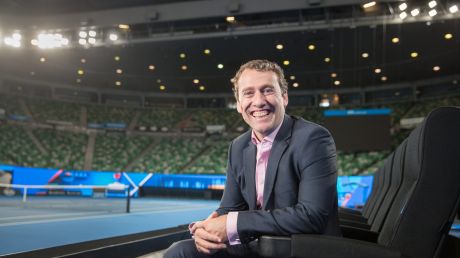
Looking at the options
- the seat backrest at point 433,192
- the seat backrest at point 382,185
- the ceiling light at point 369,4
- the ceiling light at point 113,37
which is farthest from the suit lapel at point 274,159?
the ceiling light at point 113,37

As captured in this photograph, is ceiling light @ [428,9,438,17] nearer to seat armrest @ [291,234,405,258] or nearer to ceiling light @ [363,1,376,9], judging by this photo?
ceiling light @ [363,1,376,9]

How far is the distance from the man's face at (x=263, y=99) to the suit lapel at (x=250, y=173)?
127 mm

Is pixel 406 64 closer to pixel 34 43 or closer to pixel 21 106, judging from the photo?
pixel 34 43

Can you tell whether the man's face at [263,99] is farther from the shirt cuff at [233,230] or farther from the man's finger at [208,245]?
the man's finger at [208,245]

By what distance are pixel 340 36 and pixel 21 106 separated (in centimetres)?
2097

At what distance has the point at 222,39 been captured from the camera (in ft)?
55.4

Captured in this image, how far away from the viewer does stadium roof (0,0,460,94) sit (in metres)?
14.5

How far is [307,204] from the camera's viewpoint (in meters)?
1.62

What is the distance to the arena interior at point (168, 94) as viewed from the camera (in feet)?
41.4

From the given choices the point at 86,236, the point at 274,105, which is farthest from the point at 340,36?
A: the point at 274,105

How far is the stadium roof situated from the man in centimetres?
1265

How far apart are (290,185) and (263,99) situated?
A: 48 cm

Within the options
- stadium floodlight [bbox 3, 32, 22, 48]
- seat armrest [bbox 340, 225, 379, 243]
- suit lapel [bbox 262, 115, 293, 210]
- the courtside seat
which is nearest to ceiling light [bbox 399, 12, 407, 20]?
seat armrest [bbox 340, 225, 379, 243]

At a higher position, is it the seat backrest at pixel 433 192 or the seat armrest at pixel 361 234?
the seat backrest at pixel 433 192
